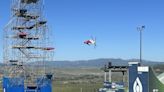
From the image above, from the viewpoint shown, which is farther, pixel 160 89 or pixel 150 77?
pixel 160 89

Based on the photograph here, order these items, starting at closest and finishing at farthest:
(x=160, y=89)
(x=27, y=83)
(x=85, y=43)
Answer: (x=160, y=89)
(x=27, y=83)
(x=85, y=43)

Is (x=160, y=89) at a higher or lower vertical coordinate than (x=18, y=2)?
lower

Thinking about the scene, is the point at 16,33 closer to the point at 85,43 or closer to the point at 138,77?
the point at 85,43

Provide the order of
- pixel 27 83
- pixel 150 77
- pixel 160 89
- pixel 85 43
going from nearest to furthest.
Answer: pixel 150 77, pixel 160 89, pixel 27 83, pixel 85 43

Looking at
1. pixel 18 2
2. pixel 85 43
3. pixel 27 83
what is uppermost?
pixel 18 2

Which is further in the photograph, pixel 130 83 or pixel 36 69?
pixel 36 69

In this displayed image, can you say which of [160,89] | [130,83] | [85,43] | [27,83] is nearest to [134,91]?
[130,83]

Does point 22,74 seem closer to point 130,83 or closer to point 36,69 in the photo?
point 36,69

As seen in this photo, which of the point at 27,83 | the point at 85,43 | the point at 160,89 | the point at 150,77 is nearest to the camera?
the point at 150,77

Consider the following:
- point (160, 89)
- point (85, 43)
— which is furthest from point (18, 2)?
point (160, 89)
